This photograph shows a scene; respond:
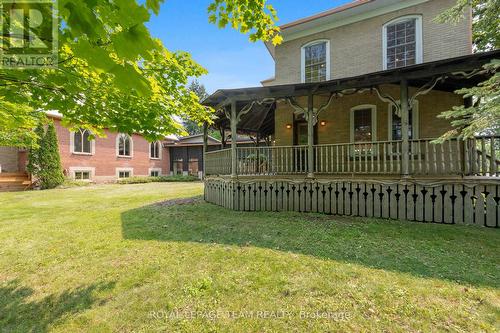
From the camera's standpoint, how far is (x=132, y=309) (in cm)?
330

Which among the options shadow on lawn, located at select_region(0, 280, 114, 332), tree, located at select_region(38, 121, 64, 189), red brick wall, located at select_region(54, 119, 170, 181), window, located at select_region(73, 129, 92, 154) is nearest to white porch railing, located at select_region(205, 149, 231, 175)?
shadow on lawn, located at select_region(0, 280, 114, 332)

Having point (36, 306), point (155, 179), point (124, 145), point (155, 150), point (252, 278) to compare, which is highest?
point (124, 145)

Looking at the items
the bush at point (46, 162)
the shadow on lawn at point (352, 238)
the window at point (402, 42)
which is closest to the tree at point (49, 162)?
the bush at point (46, 162)

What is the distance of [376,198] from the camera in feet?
25.7

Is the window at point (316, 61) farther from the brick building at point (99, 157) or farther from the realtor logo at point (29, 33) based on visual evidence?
the brick building at point (99, 157)

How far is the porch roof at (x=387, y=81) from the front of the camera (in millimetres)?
6873

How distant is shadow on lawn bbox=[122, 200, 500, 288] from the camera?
429 cm

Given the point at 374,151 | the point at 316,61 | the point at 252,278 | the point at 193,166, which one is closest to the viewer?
the point at 252,278

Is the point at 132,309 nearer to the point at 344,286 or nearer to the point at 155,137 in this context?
the point at 155,137

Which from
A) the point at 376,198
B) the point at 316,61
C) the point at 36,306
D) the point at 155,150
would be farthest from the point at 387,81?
the point at 155,150

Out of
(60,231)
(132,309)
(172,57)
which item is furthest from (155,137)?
(60,231)

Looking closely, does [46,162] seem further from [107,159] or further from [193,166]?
[193,166]

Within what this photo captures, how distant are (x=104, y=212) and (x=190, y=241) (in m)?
5.39

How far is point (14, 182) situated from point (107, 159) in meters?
6.89
